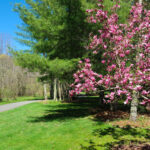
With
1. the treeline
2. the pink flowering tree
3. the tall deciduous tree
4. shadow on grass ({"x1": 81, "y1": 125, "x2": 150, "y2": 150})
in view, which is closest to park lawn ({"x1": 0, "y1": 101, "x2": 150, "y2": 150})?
shadow on grass ({"x1": 81, "y1": 125, "x2": 150, "y2": 150})

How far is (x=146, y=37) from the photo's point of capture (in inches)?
179

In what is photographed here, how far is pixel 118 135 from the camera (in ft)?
21.5

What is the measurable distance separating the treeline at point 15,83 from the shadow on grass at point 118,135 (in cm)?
1801

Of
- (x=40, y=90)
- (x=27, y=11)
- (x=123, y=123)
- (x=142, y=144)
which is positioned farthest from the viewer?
(x=40, y=90)

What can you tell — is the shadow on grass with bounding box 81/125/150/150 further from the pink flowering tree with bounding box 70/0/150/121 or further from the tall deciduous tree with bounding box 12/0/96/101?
the tall deciduous tree with bounding box 12/0/96/101

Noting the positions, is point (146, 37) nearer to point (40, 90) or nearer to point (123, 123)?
point (123, 123)

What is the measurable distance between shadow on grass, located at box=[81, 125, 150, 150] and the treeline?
Answer: 18.0 meters

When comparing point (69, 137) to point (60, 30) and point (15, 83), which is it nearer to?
point (60, 30)

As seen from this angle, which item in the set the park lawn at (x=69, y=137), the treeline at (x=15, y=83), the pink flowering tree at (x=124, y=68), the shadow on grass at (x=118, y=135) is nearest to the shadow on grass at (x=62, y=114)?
the park lawn at (x=69, y=137)

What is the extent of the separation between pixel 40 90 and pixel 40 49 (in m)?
22.3

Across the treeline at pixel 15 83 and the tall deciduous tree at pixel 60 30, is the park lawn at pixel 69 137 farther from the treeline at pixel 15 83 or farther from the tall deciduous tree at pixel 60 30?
the treeline at pixel 15 83

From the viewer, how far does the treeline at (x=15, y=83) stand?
931 inches

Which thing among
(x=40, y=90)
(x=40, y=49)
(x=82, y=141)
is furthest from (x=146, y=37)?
(x=40, y=90)

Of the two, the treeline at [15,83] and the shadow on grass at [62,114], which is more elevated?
the treeline at [15,83]
